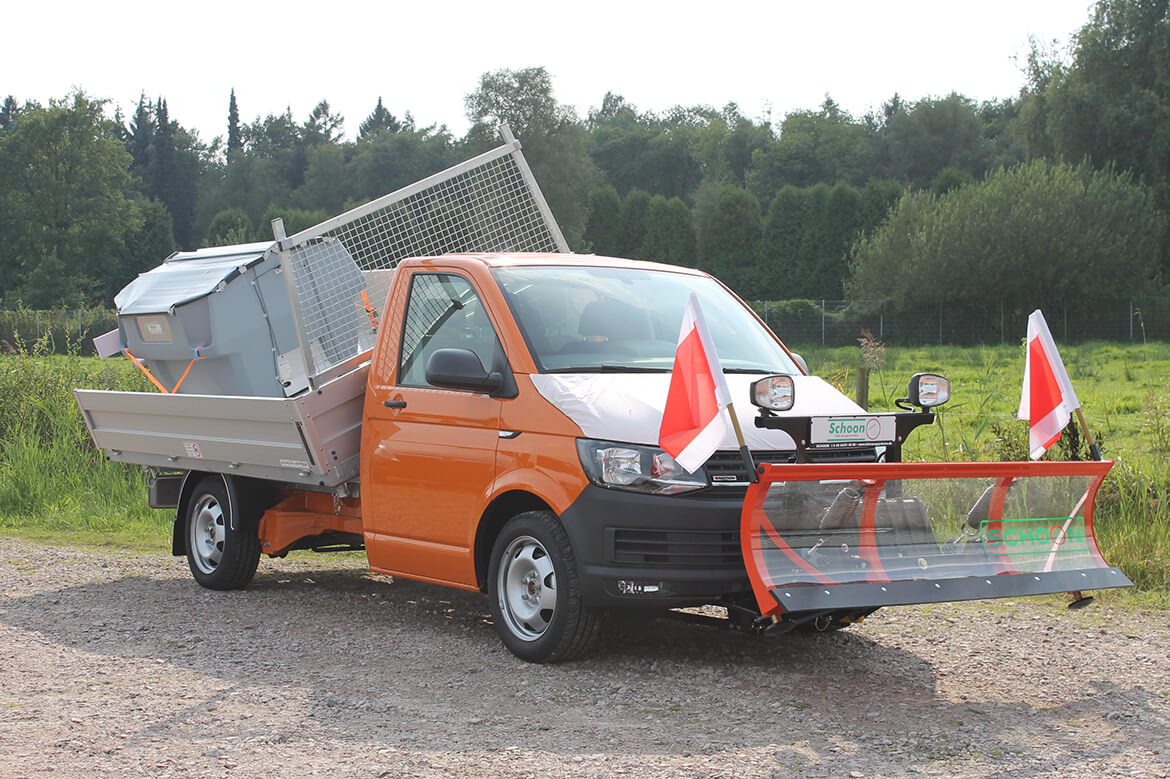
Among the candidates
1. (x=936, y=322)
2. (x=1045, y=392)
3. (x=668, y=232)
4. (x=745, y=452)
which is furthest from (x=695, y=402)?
(x=668, y=232)

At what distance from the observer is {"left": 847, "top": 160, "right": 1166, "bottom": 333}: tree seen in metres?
51.8

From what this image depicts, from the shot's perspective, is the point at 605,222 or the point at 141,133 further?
the point at 141,133

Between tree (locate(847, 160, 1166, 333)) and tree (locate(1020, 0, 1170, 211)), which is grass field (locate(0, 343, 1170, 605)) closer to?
tree (locate(847, 160, 1166, 333))

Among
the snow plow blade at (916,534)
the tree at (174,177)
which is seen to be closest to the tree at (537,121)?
the tree at (174,177)

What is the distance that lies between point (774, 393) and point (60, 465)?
1086cm

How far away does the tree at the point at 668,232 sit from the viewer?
85.1 metres

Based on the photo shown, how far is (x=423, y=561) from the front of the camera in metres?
7.04

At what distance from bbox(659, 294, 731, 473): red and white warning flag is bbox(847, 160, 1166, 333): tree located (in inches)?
1907

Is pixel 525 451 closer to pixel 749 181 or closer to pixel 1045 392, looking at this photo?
pixel 1045 392

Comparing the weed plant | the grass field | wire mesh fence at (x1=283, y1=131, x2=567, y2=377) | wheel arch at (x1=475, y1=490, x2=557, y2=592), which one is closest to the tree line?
the grass field

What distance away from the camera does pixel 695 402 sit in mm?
5547

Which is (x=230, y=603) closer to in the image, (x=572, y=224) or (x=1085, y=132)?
(x=1085, y=132)

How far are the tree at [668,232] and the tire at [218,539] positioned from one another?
3022 inches

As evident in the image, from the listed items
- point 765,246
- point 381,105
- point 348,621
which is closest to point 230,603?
point 348,621
